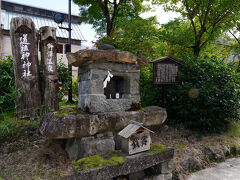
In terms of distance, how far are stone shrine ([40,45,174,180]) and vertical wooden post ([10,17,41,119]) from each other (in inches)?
79.5

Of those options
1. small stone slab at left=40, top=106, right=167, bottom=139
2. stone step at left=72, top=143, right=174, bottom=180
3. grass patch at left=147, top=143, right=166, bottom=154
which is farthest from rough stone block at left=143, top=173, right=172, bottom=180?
small stone slab at left=40, top=106, right=167, bottom=139

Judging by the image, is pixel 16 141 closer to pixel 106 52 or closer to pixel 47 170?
pixel 47 170

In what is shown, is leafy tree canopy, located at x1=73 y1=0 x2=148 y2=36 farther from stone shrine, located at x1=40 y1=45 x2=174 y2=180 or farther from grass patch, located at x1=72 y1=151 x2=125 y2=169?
grass patch, located at x1=72 y1=151 x2=125 y2=169

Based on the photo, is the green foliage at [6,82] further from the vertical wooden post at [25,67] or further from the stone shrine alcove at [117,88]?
the stone shrine alcove at [117,88]

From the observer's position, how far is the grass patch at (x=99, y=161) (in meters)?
2.67

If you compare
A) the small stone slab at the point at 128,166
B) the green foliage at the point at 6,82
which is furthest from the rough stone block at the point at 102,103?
the green foliage at the point at 6,82

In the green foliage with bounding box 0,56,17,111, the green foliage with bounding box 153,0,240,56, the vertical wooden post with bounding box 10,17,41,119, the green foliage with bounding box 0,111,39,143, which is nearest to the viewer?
the green foliage with bounding box 0,111,39,143

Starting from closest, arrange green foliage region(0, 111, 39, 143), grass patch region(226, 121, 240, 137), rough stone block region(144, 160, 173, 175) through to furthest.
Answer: rough stone block region(144, 160, 173, 175), green foliage region(0, 111, 39, 143), grass patch region(226, 121, 240, 137)

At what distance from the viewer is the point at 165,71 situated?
550 cm

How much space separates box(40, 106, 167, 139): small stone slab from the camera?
2.97m

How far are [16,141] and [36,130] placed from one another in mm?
523

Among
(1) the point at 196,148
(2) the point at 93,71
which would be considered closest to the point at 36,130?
(2) the point at 93,71

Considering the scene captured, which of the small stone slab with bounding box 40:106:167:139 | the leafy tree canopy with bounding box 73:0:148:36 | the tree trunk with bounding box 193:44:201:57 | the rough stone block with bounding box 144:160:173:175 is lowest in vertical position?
the rough stone block with bounding box 144:160:173:175

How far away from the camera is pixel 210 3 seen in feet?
22.3
